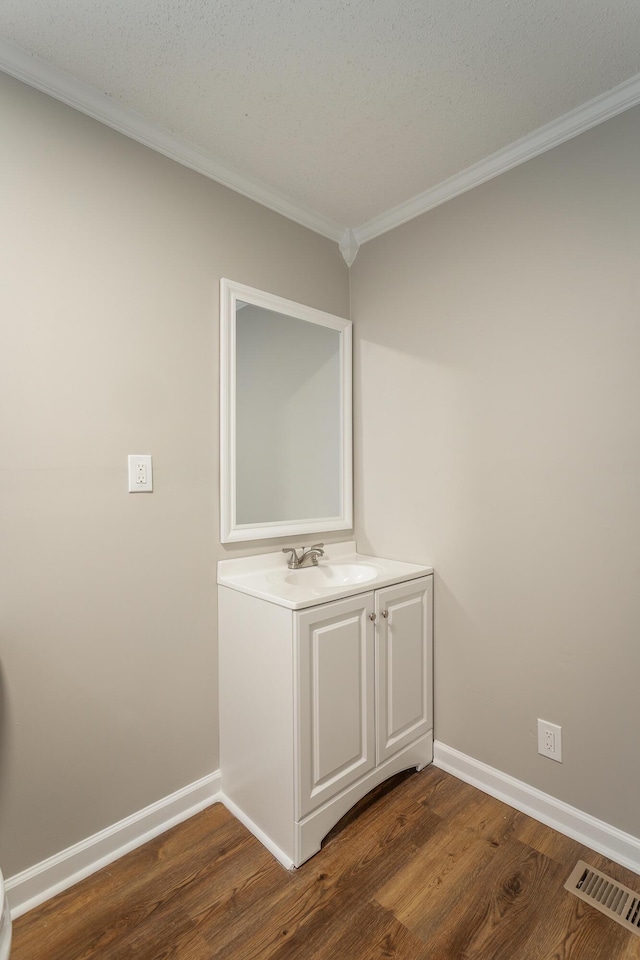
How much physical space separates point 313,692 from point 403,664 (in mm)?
496

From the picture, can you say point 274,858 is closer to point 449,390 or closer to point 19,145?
point 449,390

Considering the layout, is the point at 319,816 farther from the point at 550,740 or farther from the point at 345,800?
the point at 550,740

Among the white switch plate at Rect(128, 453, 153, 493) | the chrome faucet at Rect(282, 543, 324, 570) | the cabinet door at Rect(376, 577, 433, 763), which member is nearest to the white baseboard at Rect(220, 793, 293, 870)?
the cabinet door at Rect(376, 577, 433, 763)

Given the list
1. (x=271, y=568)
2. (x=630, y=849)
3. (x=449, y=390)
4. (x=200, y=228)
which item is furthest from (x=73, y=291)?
(x=630, y=849)

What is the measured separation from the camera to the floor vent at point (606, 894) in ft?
4.16

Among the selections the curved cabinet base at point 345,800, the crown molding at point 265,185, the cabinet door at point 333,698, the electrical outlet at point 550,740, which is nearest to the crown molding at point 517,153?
the crown molding at point 265,185

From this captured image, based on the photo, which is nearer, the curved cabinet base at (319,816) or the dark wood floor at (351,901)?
the dark wood floor at (351,901)

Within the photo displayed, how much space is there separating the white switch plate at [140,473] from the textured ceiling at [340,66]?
1.16 meters

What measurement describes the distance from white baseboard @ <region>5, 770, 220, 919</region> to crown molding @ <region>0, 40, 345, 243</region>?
2301 millimetres

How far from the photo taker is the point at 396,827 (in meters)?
1.62

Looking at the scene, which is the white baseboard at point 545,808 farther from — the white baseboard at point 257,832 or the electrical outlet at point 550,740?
the white baseboard at point 257,832

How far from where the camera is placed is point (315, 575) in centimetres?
201

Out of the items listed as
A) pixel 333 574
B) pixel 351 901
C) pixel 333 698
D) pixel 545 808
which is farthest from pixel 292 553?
pixel 545 808

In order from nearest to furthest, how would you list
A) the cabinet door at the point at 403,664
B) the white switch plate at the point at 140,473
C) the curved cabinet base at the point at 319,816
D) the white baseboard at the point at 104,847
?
the white baseboard at the point at 104,847 → the curved cabinet base at the point at 319,816 → the white switch plate at the point at 140,473 → the cabinet door at the point at 403,664
